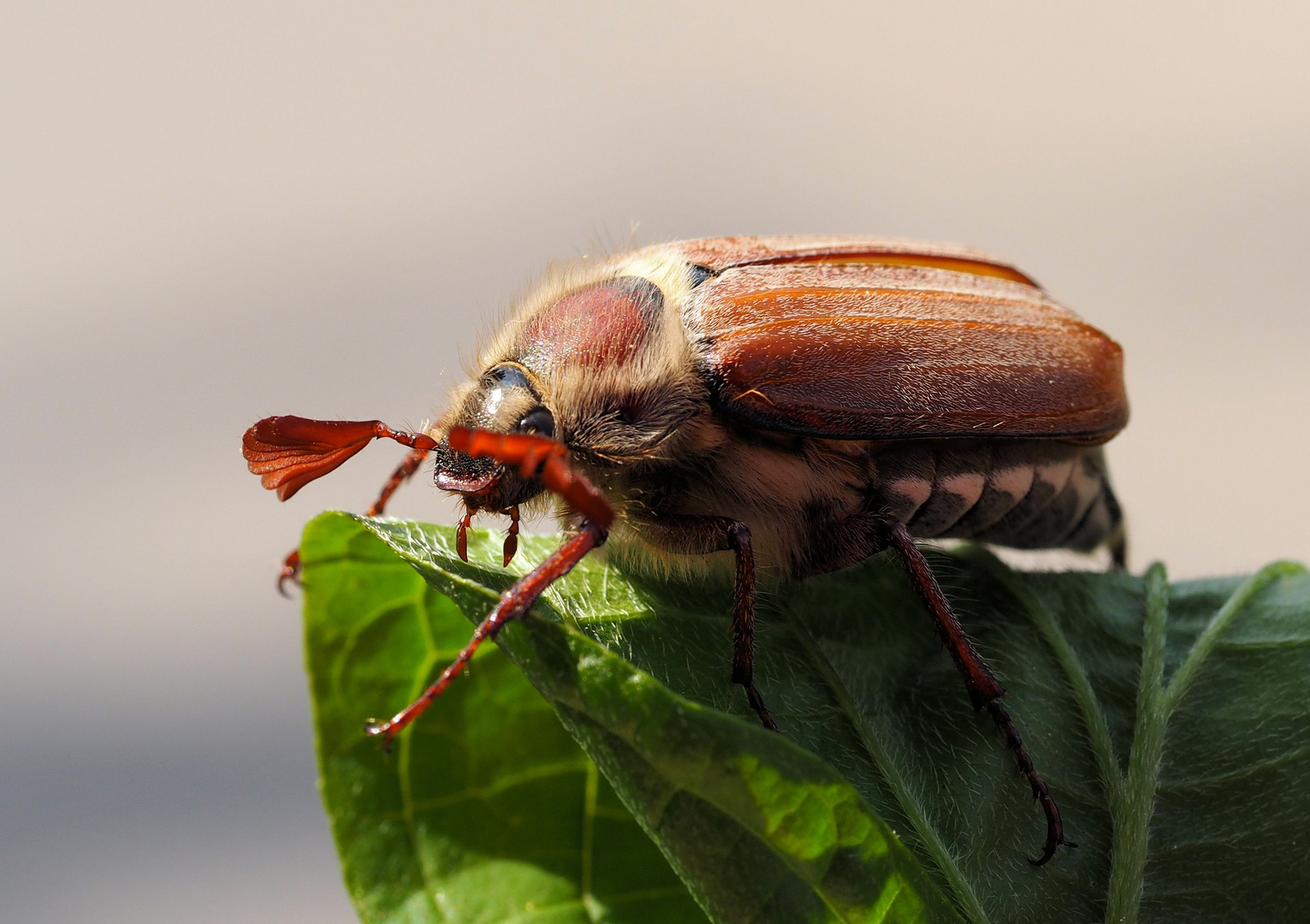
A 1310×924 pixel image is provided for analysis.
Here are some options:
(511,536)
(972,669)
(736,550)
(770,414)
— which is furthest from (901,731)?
(511,536)

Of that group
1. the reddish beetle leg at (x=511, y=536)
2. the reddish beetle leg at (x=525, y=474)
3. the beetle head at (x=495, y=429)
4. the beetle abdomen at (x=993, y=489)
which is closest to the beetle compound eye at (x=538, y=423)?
the beetle head at (x=495, y=429)

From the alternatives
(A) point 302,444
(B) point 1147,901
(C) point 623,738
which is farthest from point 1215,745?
(A) point 302,444

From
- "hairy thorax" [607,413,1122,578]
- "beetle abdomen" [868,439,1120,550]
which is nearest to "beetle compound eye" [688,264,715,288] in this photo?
"hairy thorax" [607,413,1122,578]

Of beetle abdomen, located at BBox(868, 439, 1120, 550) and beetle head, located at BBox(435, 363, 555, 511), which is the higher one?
beetle head, located at BBox(435, 363, 555, 511)

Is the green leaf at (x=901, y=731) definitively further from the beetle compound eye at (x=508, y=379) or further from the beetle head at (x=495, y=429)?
the beetle compound eye at (x=508, y=379)

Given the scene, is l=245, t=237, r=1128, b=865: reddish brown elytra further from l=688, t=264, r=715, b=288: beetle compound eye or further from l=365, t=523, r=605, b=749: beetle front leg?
l=365, t=523, r=605, b=749: beetle front leg

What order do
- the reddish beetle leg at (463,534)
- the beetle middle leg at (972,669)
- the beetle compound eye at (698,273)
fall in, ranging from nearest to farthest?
the beetle middle leg at (972,669) < the reddish beetle leg at (463,534) < the beetle compound eye at (698,273)
